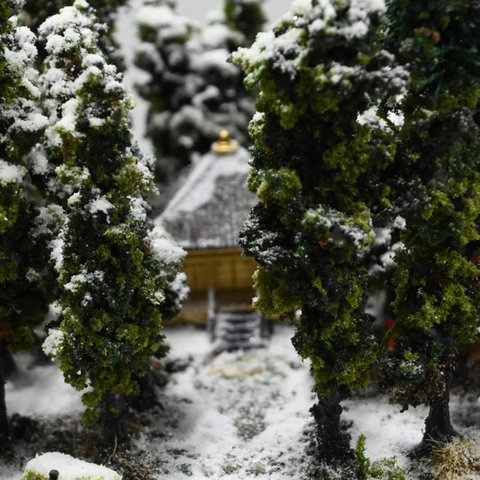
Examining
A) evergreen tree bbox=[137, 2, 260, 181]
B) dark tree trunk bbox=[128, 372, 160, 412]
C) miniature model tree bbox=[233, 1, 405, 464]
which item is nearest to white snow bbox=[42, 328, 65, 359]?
dark tree trunk bbox=[128, 372, 160, 412]

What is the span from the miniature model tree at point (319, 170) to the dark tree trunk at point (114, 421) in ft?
12.9

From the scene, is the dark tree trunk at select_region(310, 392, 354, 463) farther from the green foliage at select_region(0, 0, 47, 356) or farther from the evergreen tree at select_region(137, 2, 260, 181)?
the evergreen tree at select_region(137, 2, 260, 181)

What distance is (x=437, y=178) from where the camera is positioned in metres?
10.3

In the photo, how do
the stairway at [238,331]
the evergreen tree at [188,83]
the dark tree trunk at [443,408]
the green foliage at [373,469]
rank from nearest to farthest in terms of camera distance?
the green foliage at [373,469] → the dark tree trunk at [443,408] → the stairway at [238,331] → the evergreen tree at [188,83]

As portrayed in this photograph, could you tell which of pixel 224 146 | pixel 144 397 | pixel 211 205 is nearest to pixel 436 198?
pixel 144 397

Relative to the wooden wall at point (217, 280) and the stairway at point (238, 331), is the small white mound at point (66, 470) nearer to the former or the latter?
the stairway at point (238, 331)

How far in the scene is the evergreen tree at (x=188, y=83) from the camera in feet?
75.5

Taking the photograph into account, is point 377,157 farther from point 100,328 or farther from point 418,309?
point 100,328

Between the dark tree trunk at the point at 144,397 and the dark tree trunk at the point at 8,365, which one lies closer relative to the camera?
the dark tree trunk at the point at 144,397

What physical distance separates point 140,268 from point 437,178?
5.40 metres

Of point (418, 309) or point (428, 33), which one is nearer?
point (428, 33)

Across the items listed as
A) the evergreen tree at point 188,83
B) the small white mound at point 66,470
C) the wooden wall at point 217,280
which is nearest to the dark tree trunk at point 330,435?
the small white mound at point 66,470

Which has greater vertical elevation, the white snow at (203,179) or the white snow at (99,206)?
the white snow at (203,179)

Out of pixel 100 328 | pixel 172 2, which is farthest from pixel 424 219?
pixel 172 2
